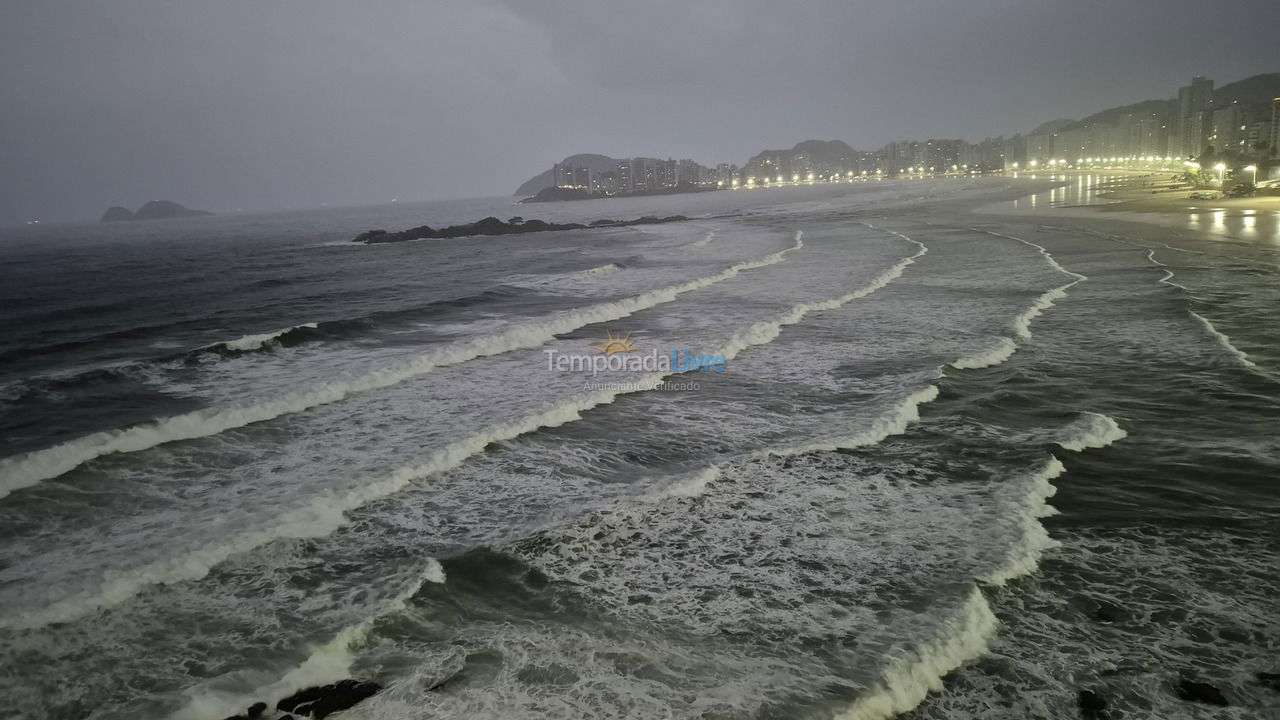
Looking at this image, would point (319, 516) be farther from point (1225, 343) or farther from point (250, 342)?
point (1225, 343)

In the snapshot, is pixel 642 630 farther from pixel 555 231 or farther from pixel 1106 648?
pixel 555 231

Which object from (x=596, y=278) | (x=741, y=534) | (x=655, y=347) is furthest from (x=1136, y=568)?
(x=596, y=278)

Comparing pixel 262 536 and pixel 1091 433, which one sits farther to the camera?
pixel 1091 433

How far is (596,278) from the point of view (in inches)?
1246

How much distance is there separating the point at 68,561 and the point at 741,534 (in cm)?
720

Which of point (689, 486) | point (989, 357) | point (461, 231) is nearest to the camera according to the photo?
point (689, 486)

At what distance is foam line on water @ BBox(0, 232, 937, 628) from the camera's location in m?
6.52

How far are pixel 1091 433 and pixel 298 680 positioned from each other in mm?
9822

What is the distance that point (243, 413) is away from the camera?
40.8 ft

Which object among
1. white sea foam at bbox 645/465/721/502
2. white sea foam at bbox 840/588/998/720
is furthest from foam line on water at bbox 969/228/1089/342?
white sea foam at bbox 840/588/998/720

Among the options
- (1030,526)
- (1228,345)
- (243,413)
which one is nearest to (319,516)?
(243,413)

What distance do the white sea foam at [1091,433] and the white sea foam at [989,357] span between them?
138 inches

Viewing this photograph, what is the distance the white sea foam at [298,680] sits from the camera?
5.03 meters

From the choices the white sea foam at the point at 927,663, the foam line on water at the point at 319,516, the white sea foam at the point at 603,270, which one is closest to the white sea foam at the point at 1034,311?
the foam line on water at the point at 319,516
